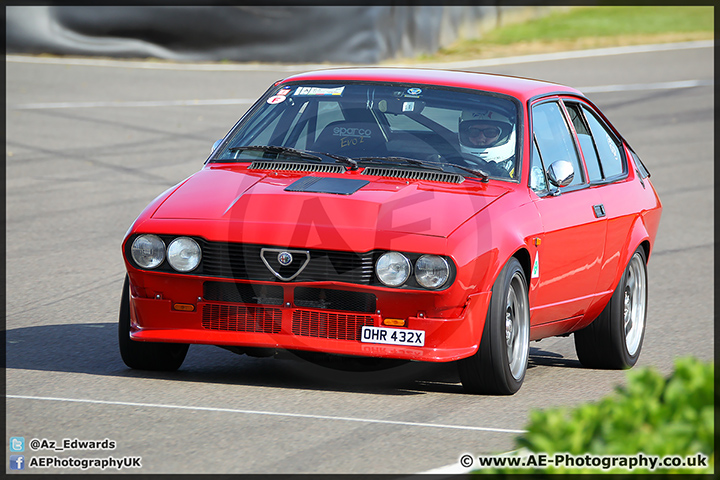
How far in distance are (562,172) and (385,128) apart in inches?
42.0

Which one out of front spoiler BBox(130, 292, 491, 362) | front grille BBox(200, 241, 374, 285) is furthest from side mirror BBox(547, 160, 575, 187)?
front grille BBox(200, 241, 374, 285)

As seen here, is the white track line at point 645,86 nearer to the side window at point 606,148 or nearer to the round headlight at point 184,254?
the side window at point 606,148

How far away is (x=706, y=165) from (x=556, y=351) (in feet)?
34.7

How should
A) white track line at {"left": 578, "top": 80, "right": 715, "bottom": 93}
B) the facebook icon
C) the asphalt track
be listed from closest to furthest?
the facebook icon
the asphalt track
white track line at {"left": 578, "top": 80, "right": 715, "bottom": 93}

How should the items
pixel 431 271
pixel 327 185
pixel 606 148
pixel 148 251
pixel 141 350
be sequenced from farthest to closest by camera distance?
pixel 606 148, pixel 141 350, pixel 327 185, pixel 148 251, pixel 431 271

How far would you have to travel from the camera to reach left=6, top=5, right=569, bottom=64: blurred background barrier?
27.3m

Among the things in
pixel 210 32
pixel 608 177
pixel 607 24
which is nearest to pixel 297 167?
pixel 608 177

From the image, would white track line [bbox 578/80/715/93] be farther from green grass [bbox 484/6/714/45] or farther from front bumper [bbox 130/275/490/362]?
front bumper [bbox 130/275/490/362]

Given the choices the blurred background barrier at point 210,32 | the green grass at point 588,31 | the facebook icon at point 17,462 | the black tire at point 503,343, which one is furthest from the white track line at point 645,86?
the facebook icon at point 17,462

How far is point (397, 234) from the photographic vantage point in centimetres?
580

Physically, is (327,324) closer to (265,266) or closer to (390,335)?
(390,335)

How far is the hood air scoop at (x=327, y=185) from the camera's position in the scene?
620 cm

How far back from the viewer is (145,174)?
1528 centimetres

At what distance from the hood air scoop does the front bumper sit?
2.15 ft
